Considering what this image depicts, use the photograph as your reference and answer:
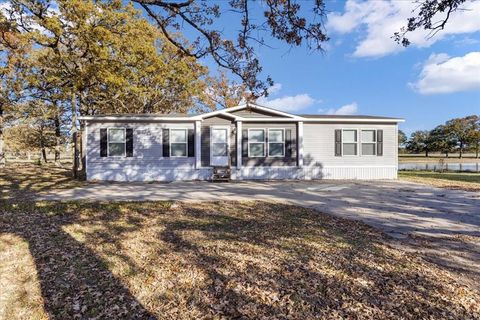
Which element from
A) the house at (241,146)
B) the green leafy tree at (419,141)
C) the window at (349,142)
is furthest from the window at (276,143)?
the green leafy tree at (419,141)

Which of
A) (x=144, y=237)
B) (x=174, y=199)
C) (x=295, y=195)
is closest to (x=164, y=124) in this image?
(x=174, y=199)

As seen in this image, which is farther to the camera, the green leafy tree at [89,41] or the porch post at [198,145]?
the porch post at [198,145]

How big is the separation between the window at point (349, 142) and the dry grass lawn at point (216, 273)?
1052 centimetres

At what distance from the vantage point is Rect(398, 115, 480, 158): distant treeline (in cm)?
4428

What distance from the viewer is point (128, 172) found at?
1486 cm

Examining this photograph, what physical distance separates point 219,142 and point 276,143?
2.95m

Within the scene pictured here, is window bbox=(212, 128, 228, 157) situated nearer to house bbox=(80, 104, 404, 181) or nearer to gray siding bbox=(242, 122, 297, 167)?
house bbox=(80, 104, 404, 181)

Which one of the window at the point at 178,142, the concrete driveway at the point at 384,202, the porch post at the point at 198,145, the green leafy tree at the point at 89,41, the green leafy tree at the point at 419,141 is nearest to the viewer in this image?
the concrete driveway at the point at 384,202

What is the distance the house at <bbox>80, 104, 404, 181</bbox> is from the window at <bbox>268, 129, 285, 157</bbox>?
5cm

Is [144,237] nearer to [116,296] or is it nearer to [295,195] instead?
[116,296]

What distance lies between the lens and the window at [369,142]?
16.1 meters

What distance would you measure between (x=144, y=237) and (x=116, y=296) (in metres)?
2.05

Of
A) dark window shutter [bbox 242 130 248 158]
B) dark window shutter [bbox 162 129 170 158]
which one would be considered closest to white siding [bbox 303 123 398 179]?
dark window shutter [bbox 242 130 248 158]

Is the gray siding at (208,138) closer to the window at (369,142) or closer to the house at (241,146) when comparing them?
the house at (241,146)
